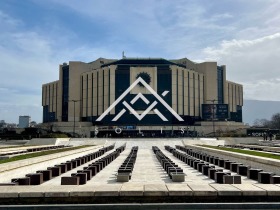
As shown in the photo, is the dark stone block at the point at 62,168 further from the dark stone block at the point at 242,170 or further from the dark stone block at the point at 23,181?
the dark stone block at the point at 242,170

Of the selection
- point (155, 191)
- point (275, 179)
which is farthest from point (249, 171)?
point (155, 191)

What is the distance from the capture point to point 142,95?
95.8m

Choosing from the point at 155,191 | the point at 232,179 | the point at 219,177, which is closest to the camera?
the point at 155,191

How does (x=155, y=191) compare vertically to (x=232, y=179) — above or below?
above

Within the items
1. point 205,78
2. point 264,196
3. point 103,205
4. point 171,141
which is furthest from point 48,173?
point 205,78

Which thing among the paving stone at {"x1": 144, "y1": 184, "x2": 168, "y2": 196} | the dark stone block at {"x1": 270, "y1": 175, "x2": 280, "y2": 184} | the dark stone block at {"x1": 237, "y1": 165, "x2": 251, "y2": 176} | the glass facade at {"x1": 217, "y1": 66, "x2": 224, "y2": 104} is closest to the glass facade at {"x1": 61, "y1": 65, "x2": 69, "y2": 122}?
the glass facade at {"x1": 217, "y1": 66, "x2": 224, "y2": 104}

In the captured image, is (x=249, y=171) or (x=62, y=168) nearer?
(x=249, y=171)

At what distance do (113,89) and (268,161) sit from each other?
79.5 meters

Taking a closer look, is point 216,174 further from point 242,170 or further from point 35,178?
point 35,178

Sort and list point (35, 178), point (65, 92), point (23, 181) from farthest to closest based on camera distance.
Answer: point (65, 92) < point (35, 178) < point (23, 181)

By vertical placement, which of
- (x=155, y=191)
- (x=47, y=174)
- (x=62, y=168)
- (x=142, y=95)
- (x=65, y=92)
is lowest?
(x=62, y=168)

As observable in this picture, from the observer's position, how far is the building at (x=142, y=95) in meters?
95.9

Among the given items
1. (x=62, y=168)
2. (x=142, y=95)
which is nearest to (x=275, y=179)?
(x=62, y=168)

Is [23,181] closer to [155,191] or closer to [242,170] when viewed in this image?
[155,191]
